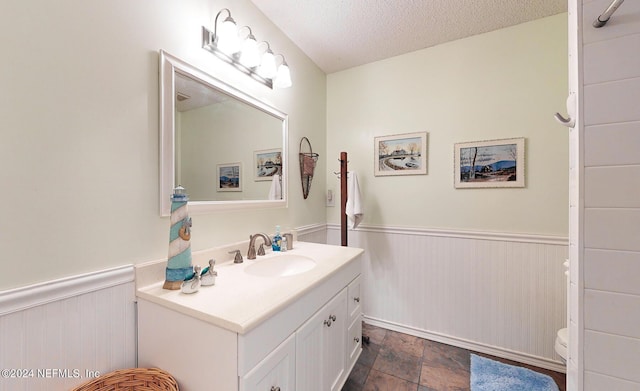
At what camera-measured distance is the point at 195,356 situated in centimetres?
74

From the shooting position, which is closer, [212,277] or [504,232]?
[212,277]

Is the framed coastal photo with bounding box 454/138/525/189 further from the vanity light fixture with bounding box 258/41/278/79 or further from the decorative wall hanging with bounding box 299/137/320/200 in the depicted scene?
the vanity light fixture with bounding box 258/41/278/79

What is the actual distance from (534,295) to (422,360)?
2.95ft

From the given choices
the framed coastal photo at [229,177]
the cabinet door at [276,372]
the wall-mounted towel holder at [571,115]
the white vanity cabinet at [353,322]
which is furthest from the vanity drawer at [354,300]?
the wall-mounted towel holder at [571,115]

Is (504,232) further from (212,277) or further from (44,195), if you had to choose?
(44,195)

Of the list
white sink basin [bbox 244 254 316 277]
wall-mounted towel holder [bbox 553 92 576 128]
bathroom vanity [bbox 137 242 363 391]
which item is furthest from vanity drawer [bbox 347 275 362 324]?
wall-mounted towel holder [bbox 553 92 576 128]

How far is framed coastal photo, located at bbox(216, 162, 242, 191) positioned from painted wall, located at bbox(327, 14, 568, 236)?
113cm

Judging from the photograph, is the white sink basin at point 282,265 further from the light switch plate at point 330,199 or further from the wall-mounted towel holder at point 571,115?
the wall-mounted towel holder at point 571,115

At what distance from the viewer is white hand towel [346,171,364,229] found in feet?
6.60

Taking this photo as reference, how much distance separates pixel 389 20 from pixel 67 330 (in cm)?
226

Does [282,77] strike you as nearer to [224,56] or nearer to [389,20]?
[224,56]

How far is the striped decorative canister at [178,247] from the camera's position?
2.96 feet
